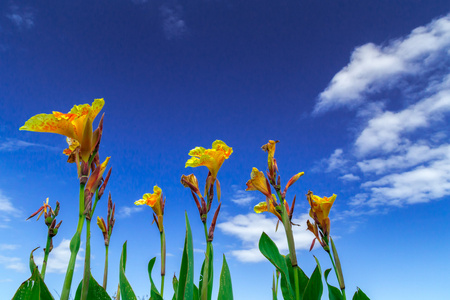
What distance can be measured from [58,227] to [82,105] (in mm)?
759

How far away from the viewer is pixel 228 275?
1808mm

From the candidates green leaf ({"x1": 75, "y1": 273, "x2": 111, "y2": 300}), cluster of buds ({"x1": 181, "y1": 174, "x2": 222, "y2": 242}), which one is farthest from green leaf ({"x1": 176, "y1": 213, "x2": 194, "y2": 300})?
green leaf ({"x1": 75, "y1": 273, "x2": 111, "y2": 300})

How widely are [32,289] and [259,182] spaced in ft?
3.97

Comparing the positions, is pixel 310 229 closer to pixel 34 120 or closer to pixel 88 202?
pixel 88 202

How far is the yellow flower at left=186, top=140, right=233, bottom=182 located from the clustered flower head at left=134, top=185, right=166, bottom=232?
15.6 inches

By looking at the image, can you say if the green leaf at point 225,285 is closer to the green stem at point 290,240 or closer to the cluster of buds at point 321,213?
the green stem at point 290,240

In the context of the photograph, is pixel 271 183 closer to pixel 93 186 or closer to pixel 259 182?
pixel 259 182

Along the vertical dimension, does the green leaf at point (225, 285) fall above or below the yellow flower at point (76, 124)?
below

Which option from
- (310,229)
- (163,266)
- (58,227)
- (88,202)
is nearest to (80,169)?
(88,202)

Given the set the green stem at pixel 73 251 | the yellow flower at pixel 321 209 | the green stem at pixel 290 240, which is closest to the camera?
the green stem at pixel 73 251

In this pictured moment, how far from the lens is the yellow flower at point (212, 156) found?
1.73m

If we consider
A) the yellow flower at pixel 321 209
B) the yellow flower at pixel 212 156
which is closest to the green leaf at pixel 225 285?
the yellow flower at pixel 212 156

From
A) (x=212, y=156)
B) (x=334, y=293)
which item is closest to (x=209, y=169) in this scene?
(x=212, y=156)

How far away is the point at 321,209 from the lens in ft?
6.69
